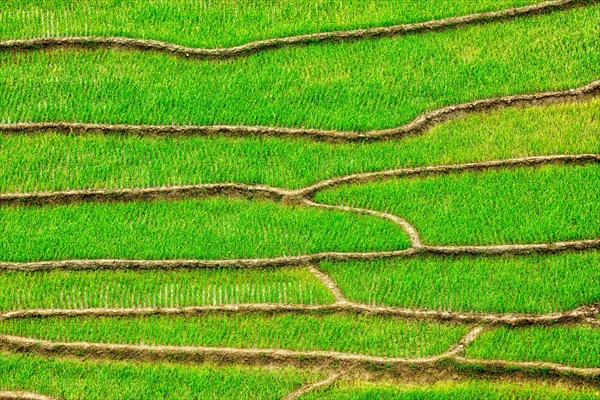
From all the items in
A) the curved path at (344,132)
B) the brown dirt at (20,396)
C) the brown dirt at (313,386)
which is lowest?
the brown dirt at (20,396)

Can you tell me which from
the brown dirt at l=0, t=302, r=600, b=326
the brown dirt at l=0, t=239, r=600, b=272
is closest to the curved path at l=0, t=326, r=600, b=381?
the brown dirt at l=0, t=302, r=600, b=326

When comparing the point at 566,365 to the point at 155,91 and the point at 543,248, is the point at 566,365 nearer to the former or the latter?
the point at 543,248

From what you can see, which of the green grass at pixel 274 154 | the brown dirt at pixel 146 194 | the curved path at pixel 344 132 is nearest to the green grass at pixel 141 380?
the brown dirt at pixel 146 194

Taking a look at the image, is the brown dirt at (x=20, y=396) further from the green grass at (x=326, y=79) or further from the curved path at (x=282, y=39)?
the curved path at (x=282, y=39)

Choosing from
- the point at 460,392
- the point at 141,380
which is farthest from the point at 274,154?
the point at 460,392

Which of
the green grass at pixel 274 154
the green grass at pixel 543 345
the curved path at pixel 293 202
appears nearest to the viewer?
the green grass at pixel 543 345

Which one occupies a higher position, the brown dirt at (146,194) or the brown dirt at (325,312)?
the brown dirt at (146,194)

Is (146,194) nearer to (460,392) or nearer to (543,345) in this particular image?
(460,392)
